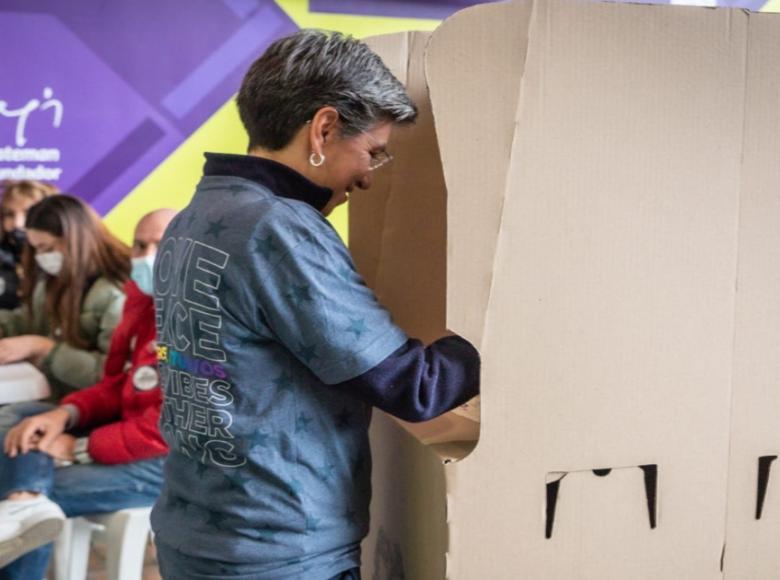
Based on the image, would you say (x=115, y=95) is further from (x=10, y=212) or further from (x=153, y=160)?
(x=10, y=212)

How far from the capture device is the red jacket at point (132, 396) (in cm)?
193

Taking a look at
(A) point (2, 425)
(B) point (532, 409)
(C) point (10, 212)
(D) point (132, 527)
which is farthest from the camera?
(C) point (10, 212)

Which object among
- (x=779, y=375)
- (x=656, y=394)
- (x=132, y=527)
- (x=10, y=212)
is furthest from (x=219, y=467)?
(x=10, y=212)

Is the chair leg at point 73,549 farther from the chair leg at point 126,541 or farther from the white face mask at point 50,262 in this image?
the white face mask at point 50,262

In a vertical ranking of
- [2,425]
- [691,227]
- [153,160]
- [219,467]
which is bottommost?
[2,425]

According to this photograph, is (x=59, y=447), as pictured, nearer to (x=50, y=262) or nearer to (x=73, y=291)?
(x=73, y=291)

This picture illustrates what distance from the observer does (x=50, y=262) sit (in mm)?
2373

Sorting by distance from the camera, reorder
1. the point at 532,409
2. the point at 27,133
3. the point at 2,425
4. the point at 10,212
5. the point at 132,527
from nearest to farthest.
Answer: the point at 532,409, the point at 132,527, the point at 2,425, the point at 10,212, the point at 27,133

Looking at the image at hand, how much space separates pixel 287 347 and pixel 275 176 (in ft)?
0.62

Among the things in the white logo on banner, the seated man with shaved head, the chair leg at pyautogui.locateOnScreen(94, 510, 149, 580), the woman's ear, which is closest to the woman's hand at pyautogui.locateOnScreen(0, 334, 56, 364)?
the seated man with shaved head

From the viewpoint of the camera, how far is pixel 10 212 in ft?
9.41

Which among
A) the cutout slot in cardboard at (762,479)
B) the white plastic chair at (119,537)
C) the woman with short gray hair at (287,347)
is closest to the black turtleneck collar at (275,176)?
the woman with short gray hair at (287,347)

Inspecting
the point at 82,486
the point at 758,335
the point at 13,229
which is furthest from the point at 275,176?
the point at 13,229

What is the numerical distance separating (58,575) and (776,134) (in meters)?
1.96
